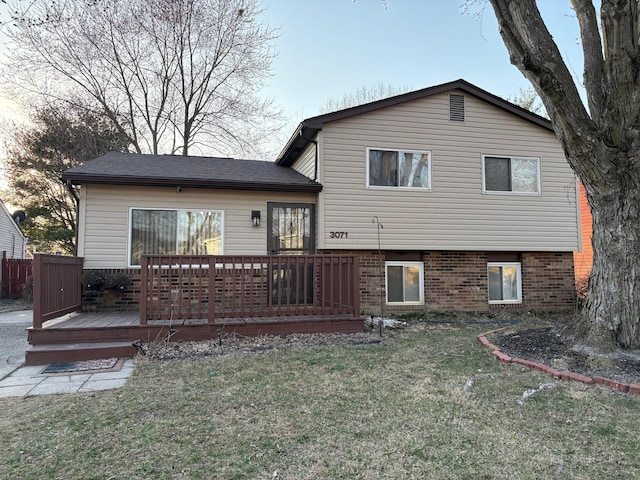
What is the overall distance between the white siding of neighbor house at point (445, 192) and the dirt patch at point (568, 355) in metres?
3.26

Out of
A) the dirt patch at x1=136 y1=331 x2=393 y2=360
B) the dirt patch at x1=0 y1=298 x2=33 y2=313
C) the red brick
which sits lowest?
the dirt patch at x1=0 y1=298 x2=33 y2=313

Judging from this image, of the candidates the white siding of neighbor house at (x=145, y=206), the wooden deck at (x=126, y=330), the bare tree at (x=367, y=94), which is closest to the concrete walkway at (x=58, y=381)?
the wooden deck at (x=126, y=330)

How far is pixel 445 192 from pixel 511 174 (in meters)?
1.70

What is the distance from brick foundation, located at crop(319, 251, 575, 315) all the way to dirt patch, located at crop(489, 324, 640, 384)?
115 inches

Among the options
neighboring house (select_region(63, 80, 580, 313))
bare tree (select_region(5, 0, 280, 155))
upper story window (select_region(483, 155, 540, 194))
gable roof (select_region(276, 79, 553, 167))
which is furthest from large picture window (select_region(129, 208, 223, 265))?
bare tree (select_region(5, 0, 280, 155))

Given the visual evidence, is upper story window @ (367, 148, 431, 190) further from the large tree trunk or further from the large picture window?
the large tree trunk

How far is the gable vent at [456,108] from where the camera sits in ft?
28.8

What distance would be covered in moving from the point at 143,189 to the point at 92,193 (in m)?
0.91

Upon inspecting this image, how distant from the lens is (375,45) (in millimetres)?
11727

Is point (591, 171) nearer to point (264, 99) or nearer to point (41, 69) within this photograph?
point (264, 99)

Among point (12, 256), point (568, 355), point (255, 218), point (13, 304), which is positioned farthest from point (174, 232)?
point (12, 256)

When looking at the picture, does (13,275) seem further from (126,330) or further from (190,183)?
(126,330)

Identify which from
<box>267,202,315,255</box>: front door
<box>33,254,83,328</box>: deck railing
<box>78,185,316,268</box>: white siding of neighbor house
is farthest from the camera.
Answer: <box>267,202,315,255</box>: front door

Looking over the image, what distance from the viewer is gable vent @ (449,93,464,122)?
877 centimetres
